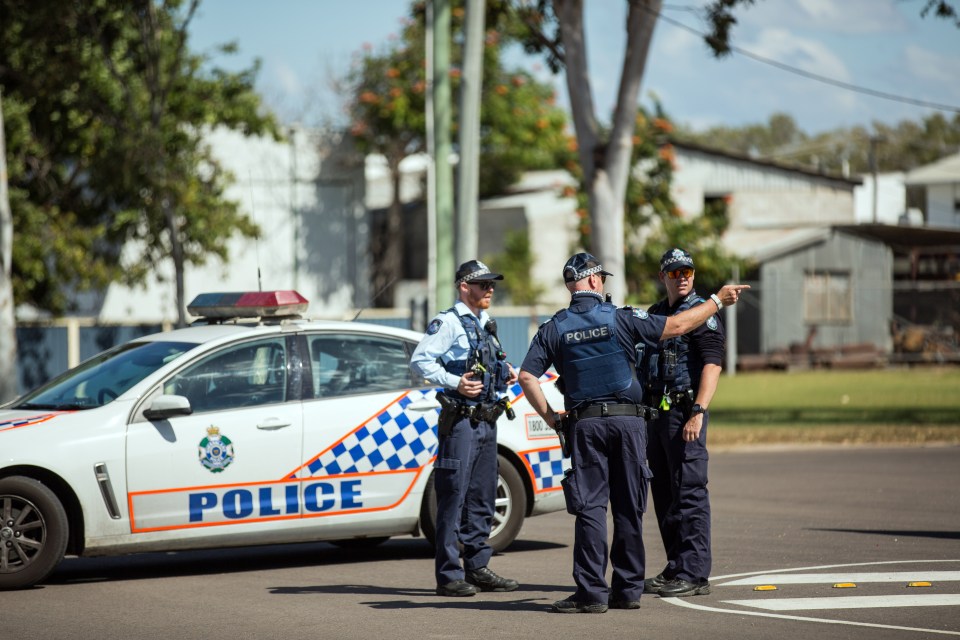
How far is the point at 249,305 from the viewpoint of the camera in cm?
911

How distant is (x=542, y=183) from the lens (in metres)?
44.8

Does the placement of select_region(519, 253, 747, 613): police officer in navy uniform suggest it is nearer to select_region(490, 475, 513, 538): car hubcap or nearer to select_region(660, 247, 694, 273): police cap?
select_region(660, 247, 694, 273): police cap

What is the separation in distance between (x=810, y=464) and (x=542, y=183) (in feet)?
100

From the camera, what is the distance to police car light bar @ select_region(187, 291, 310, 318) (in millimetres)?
9047

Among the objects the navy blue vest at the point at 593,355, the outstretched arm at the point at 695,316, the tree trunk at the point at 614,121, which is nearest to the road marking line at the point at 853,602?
the navy blue vest at the point at 593,355

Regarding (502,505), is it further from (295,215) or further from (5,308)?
(295,215)

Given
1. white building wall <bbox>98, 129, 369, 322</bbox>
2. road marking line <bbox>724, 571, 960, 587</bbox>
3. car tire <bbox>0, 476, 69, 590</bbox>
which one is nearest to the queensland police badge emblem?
car tire <bbox>0, 476, 69, 590</bbox>

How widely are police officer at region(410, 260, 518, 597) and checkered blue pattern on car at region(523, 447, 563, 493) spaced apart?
4.30ft

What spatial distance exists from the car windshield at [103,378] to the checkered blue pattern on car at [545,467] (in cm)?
236

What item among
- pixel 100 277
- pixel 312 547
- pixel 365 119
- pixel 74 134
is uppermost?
pixel 365 119

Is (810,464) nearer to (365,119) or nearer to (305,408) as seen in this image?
(305,408)

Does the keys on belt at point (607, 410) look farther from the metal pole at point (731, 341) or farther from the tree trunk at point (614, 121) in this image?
the metal pole at point (731, 341)

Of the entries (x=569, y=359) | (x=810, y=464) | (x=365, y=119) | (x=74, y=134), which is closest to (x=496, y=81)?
(x=365, y=119)

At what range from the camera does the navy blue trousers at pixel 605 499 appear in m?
7.00
